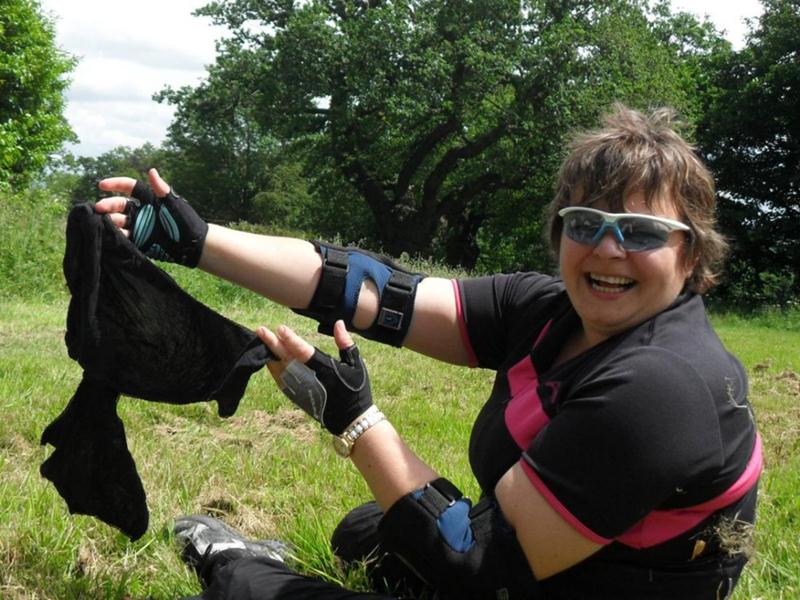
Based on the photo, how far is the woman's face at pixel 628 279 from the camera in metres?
2.30

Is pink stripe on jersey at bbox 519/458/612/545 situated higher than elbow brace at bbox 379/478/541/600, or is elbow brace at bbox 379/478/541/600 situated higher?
pink stripe on jersey at bbox 519/458/612/545

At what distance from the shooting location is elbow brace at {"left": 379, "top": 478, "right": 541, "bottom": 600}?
2.16 meters

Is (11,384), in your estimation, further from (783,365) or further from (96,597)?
(783,365)

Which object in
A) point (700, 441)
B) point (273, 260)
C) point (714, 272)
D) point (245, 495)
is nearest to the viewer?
point (700, 441)

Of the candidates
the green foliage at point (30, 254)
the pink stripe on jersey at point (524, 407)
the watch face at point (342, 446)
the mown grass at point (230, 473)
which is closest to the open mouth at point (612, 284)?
the pink stripe on jersey at point (524, 407)

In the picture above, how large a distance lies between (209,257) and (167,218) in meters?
0.18

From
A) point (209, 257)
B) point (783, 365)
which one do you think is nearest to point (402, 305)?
point (209, 257)

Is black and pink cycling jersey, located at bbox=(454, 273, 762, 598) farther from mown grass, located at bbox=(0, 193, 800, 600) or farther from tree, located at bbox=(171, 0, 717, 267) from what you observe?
tree, located at bbox=(171, 0, 717, 267)

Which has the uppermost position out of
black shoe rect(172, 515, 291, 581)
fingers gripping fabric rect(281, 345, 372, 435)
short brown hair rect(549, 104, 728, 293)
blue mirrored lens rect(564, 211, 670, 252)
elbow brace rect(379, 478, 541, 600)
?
short brown hair rect(549, 104, 728, 293)

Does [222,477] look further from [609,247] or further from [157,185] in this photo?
[609,247]

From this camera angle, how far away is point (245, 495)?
3.72m

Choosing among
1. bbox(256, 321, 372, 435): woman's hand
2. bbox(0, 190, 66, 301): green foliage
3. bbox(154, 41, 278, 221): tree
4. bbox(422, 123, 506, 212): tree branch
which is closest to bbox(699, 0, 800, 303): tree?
bbox(422, 123, 506, 212): tree branch

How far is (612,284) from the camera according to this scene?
2.35 m

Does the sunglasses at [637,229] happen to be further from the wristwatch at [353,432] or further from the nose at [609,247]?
the wristwatch at [353,432]
